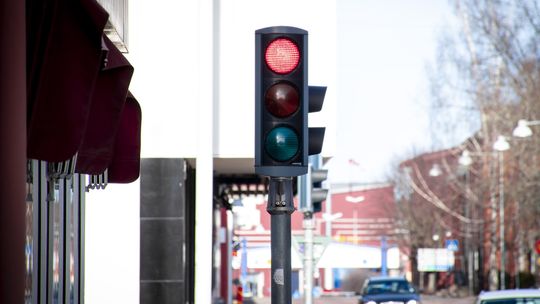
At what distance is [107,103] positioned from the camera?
27.3ft

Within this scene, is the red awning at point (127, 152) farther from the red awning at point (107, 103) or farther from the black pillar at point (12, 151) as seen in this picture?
the black pillar at point (12, 151)

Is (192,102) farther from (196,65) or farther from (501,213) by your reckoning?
(501,213)

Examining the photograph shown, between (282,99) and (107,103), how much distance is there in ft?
3.85

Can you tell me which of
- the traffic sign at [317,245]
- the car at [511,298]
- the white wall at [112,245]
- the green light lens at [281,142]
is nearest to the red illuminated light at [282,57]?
the green light lens at [281,142]

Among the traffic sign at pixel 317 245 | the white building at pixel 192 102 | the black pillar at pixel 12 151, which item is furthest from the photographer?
the traffic sign at pixel 317 245

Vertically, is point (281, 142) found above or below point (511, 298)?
above

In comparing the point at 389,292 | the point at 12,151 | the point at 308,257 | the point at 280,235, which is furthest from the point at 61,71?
the point at 389,292

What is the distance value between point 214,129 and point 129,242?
2.00m

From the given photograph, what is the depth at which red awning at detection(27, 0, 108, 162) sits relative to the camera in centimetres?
654

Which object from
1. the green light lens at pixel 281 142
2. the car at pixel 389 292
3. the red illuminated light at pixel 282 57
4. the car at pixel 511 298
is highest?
the red illuminated light at pixel 282 57

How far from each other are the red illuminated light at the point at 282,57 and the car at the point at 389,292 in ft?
77.5

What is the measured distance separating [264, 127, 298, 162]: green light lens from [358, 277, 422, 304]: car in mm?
23608

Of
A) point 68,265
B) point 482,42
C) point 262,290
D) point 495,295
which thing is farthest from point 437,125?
point 68,265

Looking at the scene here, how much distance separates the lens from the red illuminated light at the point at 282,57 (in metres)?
8.07
